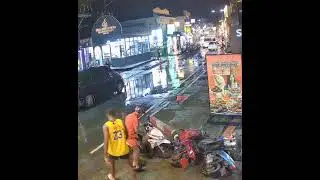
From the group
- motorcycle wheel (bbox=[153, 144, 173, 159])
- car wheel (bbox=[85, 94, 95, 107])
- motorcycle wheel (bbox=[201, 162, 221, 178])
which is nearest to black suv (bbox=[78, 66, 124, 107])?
car wheel (bbox=[85, 94, 95, 107])

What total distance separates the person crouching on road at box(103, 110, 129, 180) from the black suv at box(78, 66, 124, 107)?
7.6 inches

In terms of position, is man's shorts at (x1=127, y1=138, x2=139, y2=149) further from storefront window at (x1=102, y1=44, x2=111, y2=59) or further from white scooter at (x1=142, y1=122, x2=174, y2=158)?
storefront window at (x1=102, y1=44, x2=111, y2=59)

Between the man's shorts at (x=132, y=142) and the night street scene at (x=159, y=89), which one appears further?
the man's shorts at (x=132, y=142)

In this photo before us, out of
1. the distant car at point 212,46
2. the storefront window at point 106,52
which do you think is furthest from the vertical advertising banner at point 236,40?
the storefront window at point 106,52

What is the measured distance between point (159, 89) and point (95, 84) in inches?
23.5

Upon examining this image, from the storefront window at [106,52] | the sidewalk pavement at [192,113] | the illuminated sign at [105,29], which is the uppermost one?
the illuminated sign at [105,29]

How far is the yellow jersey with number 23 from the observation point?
12.6ft

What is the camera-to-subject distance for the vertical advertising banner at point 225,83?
11.8 ft

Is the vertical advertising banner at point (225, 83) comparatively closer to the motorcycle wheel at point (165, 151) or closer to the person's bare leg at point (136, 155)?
the motorcycle wheel at point (165, 151)

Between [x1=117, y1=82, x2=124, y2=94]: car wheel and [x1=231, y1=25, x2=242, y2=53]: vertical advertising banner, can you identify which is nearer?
[x1=231, y1=25, x2=242, y2=53]: vertical advertising banner

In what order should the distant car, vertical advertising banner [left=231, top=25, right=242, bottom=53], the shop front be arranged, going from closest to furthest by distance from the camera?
vertical advertising banner [left=231, top=25, right=242, bottom=53]
the distant car
the shop front
